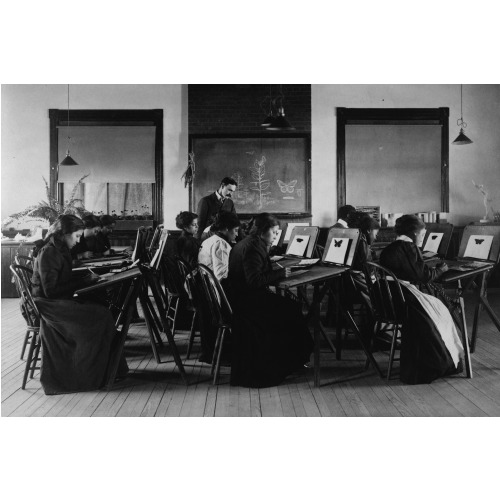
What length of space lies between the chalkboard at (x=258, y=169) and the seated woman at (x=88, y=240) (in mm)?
2813

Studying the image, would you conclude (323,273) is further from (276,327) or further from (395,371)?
(395,371)

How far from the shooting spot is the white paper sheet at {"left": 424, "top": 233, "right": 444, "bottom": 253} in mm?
5367

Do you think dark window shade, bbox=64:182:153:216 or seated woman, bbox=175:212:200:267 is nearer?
seated woman, bbox=175:212:200:267

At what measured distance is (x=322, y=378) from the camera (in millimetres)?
3943

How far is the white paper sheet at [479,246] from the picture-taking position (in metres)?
4.37

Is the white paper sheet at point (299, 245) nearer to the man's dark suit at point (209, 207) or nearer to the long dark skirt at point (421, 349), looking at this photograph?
the long dark skirt at point (421, 349)

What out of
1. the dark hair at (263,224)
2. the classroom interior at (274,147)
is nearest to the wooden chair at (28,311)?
the dark hair at (263,224)

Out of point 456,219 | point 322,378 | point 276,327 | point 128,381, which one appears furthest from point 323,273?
point 456,219

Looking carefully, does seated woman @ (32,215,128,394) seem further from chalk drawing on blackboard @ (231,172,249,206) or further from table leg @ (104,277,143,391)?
chalk drawing on blackboard @ (231,172,249,206)

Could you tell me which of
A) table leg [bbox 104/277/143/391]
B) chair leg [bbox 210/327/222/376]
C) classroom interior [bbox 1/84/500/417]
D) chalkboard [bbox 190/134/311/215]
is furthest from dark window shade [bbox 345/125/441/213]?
table leg [bbox 104/277/143/391]

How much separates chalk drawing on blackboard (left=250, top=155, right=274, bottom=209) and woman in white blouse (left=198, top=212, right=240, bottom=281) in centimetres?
448

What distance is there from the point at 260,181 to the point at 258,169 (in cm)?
19

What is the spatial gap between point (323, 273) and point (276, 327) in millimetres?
503

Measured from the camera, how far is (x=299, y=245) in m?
5.05
